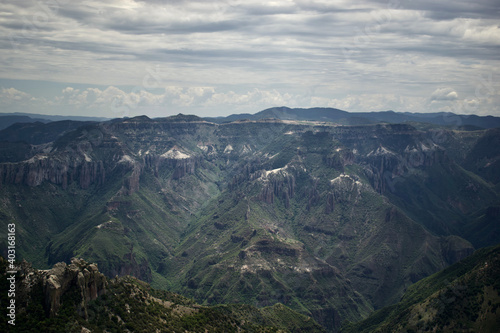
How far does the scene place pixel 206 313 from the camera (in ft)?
570

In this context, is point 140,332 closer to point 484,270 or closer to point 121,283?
point 121,283

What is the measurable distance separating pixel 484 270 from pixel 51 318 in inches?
7208

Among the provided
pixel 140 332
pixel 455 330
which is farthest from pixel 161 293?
pixel 455 330

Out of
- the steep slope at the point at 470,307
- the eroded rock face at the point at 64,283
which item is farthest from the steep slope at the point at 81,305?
the steep slope at the point at 470,307

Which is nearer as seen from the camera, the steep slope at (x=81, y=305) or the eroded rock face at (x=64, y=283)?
the steep slope at (x=81, y=305)

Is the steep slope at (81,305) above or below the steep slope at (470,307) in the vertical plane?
above

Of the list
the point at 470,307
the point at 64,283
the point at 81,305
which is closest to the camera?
the point at 64,283

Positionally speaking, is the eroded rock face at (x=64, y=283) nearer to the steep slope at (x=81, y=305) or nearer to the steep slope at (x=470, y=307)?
the steep slope at (x=81, y=305)

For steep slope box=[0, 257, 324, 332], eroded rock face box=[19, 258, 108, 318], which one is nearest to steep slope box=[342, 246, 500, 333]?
steep slope box=[0, 257, 324, 332]

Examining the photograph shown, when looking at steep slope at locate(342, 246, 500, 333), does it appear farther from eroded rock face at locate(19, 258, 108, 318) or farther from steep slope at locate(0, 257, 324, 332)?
eroded rock face at locate(19, 258, 108, 318)

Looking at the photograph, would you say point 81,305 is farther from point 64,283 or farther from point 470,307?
point 470,307

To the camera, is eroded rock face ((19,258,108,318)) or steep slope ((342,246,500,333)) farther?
steep slope ((342,246,500,333))

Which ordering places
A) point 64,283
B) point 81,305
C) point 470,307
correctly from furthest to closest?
point 470,307 < point 81,305 < point 64,283

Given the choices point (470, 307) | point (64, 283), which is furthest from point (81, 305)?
point (470, 307)
